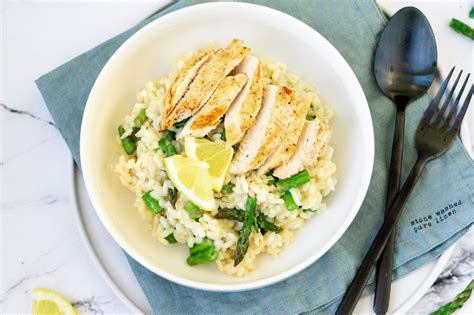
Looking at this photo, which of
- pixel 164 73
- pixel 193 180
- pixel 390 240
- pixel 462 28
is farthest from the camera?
pixel 462 28

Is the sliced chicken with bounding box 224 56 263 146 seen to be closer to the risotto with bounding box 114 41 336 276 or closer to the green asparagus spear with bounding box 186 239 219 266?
the risotto with bounding box 114 41 336 276

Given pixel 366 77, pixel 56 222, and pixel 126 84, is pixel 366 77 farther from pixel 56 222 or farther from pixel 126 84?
pixel 56 222

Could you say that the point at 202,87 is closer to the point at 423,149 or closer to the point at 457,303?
the point at 423,149

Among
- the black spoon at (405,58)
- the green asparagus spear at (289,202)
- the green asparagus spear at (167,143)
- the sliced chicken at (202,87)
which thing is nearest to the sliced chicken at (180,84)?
the sliced chicken at (202,87)

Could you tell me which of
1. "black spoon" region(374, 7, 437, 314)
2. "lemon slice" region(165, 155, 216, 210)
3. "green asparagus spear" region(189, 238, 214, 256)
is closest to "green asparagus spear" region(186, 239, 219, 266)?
"green asparagus spear" region(189, 238, 214, 256)

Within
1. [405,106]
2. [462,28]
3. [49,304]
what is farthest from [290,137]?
[49,304]

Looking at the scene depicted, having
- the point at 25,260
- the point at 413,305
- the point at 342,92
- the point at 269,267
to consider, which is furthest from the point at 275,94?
the point at 25,260
